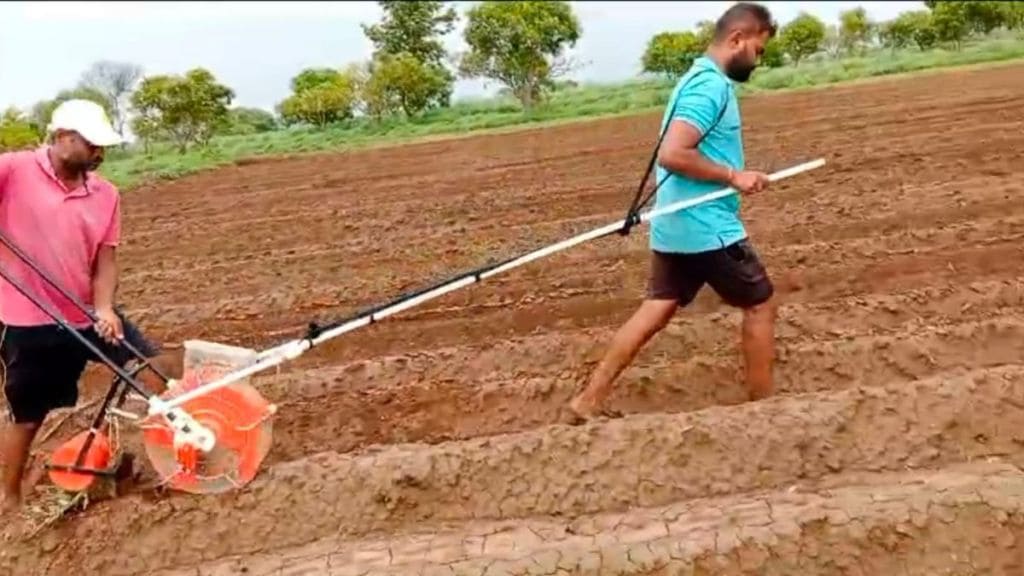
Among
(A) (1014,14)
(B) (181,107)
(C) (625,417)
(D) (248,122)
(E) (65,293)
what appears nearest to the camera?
(E) (65,293)

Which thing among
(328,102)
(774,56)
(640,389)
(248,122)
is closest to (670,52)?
(774,56)

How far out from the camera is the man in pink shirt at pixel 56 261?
4.20m

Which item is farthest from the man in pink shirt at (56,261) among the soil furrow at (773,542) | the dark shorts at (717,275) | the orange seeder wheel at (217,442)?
the dark shorts at (717,275)

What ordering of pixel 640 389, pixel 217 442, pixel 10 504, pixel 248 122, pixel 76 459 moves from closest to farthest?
pixel 217 442, pixel 76 459, pixel 10 504, pixel 640 389, pixel 248 122

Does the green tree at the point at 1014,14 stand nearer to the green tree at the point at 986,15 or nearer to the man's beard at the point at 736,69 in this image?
the green tree at the point at 986,15

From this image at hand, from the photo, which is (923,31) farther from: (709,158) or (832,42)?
(709,158)

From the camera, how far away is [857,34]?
48.4 meters

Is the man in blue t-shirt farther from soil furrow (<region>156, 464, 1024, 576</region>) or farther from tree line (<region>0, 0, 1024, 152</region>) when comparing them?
tree line (<region>0, 0, 1024, 152</region>)

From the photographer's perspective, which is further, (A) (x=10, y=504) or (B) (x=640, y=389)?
(B) (x=640, y=389)

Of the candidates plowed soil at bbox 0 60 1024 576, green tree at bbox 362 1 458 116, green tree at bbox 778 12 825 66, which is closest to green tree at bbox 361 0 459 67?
green tree at bbox 362 1 458 116

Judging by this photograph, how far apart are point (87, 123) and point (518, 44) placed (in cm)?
2837

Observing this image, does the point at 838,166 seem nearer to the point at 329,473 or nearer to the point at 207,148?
the point at 329,473

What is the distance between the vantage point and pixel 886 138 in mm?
13727

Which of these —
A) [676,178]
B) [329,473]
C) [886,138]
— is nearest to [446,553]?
[329,473]
